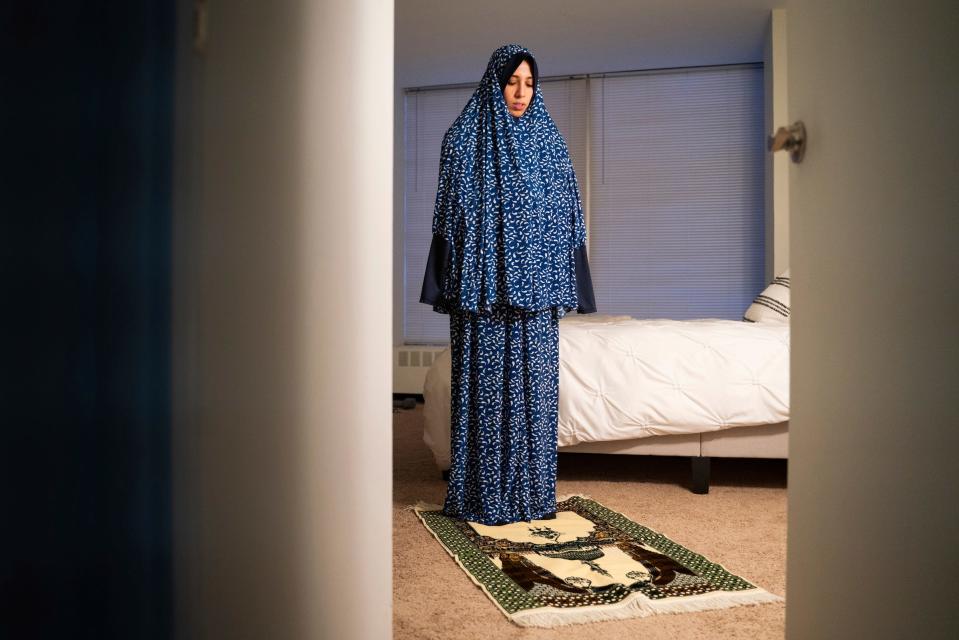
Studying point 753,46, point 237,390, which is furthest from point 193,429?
point 753,46

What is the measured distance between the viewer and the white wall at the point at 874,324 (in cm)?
64

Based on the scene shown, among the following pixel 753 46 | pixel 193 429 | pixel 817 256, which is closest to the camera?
pixel 193 429

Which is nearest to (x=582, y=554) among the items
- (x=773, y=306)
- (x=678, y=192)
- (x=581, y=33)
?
(x=773, y=306)

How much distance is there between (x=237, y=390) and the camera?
546 mm

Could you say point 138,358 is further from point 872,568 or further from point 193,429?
point 872,568

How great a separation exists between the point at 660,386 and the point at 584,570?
3.49 feet

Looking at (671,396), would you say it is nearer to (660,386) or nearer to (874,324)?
(660,386)

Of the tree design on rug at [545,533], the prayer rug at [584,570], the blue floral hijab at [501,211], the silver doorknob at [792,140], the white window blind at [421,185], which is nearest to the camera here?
the silver doorknob at [792,140]

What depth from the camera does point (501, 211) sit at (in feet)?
7.81

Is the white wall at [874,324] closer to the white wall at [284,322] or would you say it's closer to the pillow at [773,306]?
the white wall at [284,322]

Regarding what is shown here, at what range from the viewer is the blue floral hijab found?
2.36 metres

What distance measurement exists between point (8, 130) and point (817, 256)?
0.80m

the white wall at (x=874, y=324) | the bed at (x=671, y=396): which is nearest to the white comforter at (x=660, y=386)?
the bed at (x=671, y=396)

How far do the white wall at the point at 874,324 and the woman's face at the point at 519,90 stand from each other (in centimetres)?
153
